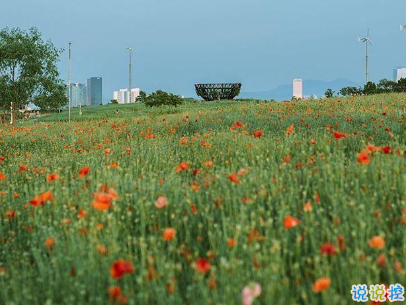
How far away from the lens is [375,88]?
36.0 m

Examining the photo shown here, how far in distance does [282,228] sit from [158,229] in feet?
3.65

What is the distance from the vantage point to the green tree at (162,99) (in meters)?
34.0

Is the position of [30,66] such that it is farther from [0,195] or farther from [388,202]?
[388,202]

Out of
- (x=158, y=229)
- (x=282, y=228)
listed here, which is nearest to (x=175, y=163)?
(x=158, y=229)

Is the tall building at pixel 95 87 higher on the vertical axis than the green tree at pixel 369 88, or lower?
higher

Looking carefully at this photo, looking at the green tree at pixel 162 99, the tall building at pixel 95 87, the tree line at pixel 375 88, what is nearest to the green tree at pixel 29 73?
the green tree at pixel 162 99

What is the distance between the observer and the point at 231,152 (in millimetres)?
7215

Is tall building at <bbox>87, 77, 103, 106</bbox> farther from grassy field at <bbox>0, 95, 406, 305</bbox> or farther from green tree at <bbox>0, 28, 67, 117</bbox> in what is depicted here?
grassy field at <bbox>0, 95, 406, 305</bbox>

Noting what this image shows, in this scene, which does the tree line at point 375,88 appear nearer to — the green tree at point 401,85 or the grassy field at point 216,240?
the green tree at point 401,85

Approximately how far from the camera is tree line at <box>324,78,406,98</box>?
35.6m

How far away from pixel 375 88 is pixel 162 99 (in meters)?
16.3

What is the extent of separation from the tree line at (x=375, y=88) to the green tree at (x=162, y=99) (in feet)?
36.7

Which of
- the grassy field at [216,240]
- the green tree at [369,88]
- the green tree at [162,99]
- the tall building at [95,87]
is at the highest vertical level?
the tall building at [95,87]

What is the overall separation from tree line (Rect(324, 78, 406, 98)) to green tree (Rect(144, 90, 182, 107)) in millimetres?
11181
